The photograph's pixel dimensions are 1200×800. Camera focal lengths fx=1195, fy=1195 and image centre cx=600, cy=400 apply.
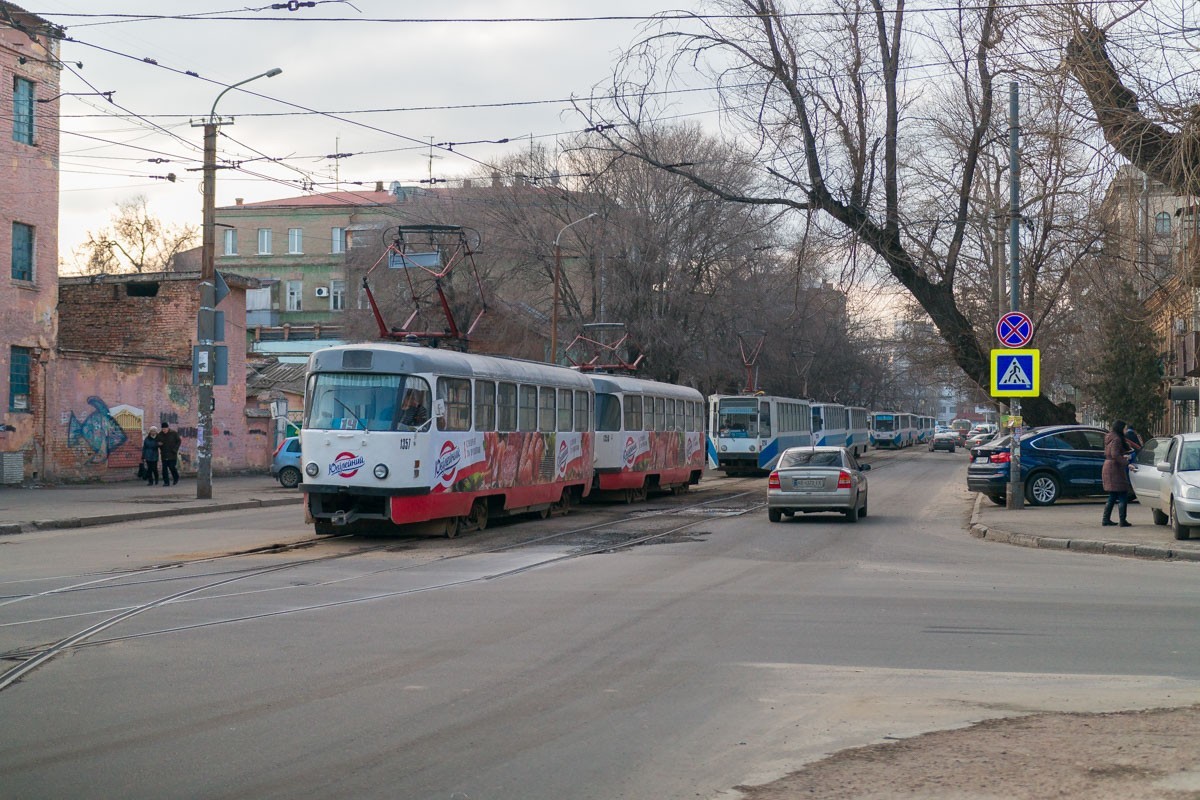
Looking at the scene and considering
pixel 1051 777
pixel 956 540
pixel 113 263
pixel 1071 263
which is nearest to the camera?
pixel 1051 777

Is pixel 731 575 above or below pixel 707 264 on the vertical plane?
below

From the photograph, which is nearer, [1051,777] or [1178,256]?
[1051,777]

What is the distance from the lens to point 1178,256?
14047 millimetres

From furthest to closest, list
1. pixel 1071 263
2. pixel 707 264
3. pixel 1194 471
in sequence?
pixel 707 264, pixel 1071 263, pixel 1194 471

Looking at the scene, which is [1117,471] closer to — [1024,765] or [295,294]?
[1024,765]

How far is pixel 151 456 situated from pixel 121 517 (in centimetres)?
1017

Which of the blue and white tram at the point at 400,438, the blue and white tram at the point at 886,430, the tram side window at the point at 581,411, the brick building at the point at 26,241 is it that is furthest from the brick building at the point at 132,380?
the blue and white tram at the point at 886,430

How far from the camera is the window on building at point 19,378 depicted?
1186 inches

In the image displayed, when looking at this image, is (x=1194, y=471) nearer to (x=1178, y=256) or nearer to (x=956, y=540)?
(x=956, y=540)

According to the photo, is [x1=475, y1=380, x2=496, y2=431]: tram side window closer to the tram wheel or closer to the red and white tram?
the tram wheel

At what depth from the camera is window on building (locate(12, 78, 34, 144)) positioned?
3059cm

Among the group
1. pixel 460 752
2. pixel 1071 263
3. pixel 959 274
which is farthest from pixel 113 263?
pixel 460 752

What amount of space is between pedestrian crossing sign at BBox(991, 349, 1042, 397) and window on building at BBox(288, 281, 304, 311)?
62.0m

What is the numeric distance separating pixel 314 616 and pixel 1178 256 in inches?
416
